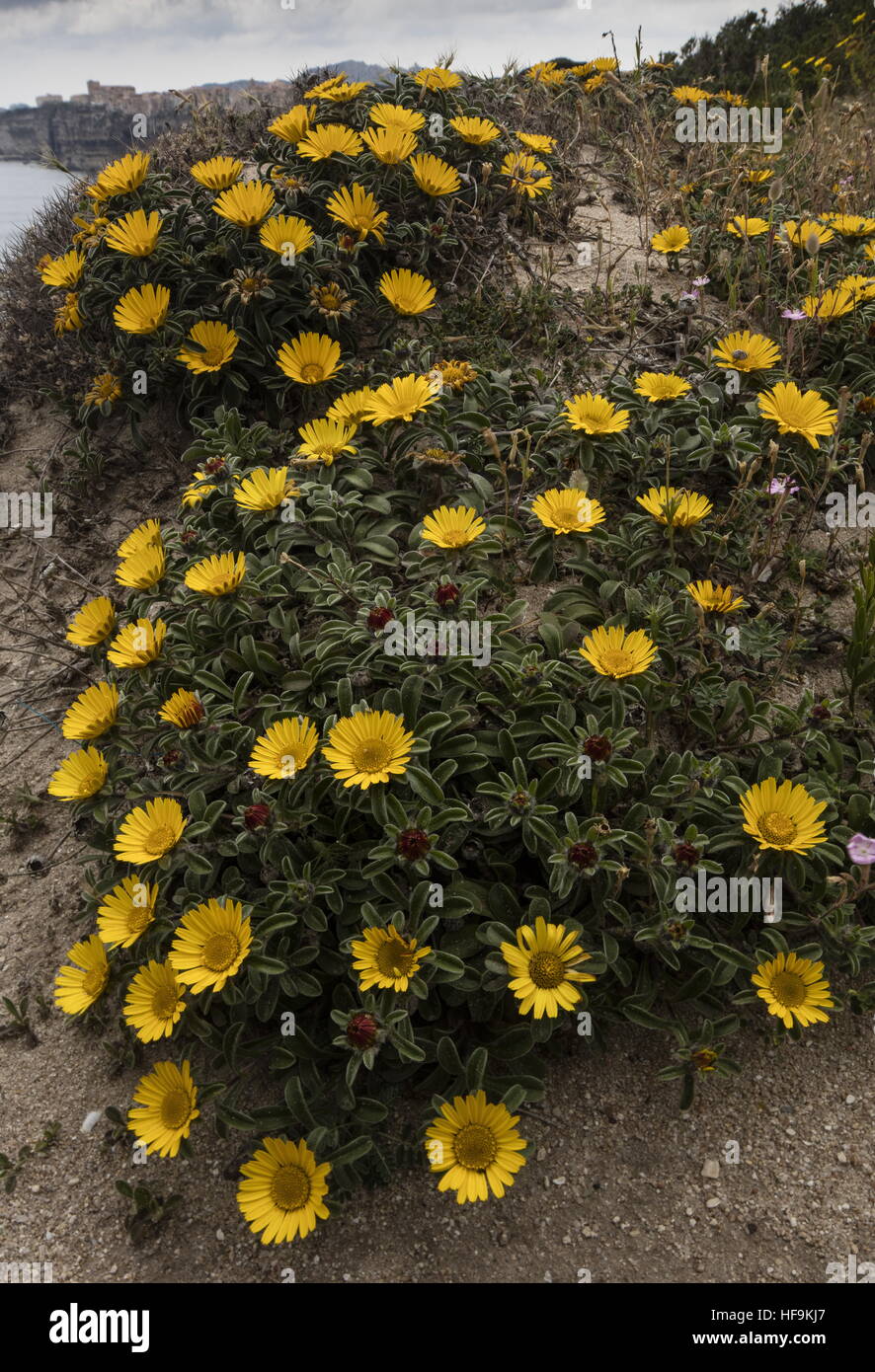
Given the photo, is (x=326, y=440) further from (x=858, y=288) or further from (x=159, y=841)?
(x=858, y=288)

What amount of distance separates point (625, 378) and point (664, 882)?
2347 millimetres

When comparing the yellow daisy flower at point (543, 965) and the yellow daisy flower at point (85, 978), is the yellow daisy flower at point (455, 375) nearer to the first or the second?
the yellow daisy flower at point (543, 965)

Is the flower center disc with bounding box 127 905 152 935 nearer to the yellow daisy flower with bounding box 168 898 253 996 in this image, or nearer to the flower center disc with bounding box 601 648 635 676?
the yellow daisy flower with bounding box 168 898 253 996

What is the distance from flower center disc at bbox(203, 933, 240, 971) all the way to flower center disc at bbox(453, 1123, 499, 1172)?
2.19 ft

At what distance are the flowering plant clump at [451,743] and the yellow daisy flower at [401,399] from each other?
1 centimetres

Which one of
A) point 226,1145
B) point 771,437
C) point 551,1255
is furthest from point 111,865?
point 771,437

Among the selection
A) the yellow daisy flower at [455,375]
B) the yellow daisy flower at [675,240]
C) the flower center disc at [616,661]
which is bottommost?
the flower center disc at [616,661]

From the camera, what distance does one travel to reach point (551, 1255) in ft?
6.91

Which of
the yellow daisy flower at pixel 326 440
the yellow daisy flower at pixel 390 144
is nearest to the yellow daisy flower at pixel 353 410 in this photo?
the yellow daisy flower at pixel 326 440

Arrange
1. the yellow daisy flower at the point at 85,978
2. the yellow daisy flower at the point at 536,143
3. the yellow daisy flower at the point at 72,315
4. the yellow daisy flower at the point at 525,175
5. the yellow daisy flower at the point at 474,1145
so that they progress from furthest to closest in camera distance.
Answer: the yellow daisy flower at the point at 536,143 → the yellow daisy flower at the point at 525,175 → the yellow daisy flower at the point at 72,315 → the yellow daisy flower at the point at 85,978 → the yellow daisy flower at the point at 474,1145

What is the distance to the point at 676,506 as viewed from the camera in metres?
2.82

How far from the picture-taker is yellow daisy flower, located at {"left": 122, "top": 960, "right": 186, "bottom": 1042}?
2219 mm

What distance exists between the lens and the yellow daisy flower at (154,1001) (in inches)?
87.4

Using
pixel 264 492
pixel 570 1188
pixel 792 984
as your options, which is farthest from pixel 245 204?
pixel 570 1188
